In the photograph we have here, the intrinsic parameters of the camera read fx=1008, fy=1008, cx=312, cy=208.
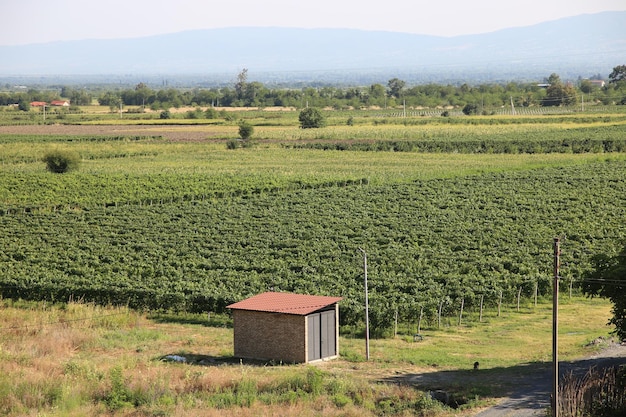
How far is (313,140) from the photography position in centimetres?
9919

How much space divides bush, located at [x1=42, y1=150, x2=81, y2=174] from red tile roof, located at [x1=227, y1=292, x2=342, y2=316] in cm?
4823

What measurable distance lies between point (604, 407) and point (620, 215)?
30225 mm

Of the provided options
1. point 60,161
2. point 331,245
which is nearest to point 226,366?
point 331,245

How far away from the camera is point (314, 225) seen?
48344mm

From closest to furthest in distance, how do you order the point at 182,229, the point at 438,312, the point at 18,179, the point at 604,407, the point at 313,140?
the point at 604,407, the point at 438,312, the point at 182,229, the point at 18,179, the point at 313,140

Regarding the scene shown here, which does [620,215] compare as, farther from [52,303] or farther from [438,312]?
[52,303]

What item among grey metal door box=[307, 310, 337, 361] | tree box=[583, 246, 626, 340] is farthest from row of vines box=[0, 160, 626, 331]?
tree box=[583, 246, 626, 340]

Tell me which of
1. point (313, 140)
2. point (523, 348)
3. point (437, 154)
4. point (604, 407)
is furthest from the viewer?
point (313, 140)

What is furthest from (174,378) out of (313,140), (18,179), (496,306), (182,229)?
(313,140)

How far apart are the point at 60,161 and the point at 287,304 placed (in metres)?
49.7

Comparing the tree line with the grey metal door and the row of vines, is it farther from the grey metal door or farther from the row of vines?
the grey metal door

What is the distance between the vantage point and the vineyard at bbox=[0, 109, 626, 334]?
35719 millimetres

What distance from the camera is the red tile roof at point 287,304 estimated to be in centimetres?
2719

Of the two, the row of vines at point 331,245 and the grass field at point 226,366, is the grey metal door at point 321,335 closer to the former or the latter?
the grass field at point 226,366
